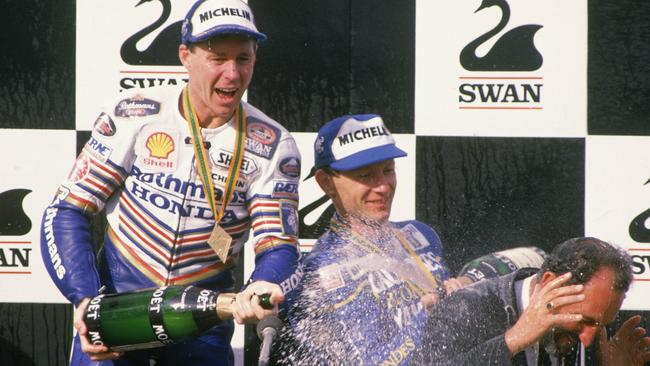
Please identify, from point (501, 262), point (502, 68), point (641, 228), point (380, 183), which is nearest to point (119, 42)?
point (380, 183)

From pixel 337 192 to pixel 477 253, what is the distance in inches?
18.1

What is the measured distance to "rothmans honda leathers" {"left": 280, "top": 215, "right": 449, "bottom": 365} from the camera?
266 centimetres

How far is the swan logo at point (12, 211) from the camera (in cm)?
302

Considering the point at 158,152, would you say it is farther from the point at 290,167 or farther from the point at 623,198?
the point at 623,198

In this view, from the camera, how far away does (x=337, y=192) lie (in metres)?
2.90

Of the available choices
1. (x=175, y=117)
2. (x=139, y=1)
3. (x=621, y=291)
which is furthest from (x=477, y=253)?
(x=139, y=1)

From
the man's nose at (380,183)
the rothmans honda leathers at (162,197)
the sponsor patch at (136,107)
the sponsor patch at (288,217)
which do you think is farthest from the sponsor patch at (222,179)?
the man's nose at (380,183)

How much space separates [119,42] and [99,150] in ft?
1.90

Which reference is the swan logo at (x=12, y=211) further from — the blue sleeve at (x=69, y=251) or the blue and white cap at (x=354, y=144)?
the blue and white cap at (x=354, y=144)

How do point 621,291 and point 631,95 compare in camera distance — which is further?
point 631,95

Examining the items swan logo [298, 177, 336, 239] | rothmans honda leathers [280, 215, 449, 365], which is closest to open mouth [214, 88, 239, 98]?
rothmans honda leathers [280, 215, 449, 365]

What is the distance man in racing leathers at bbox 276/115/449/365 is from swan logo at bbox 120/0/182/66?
0.50m

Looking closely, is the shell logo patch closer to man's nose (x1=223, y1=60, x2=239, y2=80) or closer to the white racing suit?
Result: the white racing suit

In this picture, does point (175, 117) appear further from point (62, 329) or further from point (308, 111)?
point (62, 329)
